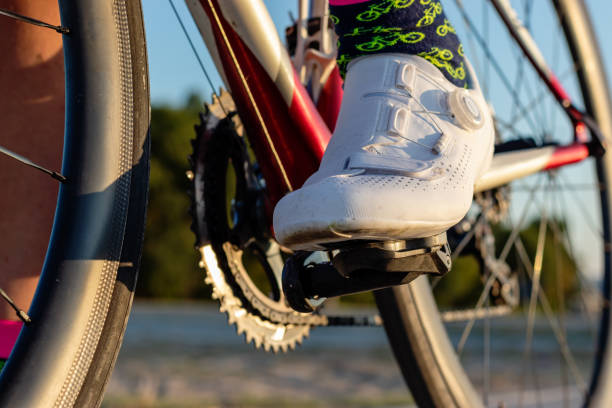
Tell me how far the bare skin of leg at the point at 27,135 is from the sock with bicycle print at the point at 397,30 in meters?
0.37

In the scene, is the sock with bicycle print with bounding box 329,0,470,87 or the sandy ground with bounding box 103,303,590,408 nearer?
the sock with bicycle print with bounding box 329,0,470,87

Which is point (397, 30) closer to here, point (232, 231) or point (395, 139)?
point (395, 139)

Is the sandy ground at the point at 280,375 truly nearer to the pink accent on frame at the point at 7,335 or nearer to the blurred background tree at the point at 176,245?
the pink accent on frame at the point at 7,335

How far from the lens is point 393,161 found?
66cm

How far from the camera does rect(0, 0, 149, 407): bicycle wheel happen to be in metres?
0.57

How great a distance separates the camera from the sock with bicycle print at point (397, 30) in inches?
29.3

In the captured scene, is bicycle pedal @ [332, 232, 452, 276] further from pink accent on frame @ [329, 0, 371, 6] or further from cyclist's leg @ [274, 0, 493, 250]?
pink accent on frame @ [329, 0, 371, 6]

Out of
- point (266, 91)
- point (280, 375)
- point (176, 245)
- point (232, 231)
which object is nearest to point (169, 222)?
point (176, 245)

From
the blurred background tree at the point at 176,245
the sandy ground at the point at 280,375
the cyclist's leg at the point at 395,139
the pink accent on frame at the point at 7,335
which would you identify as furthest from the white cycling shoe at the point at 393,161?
the blurred background tree at the point at 176,245

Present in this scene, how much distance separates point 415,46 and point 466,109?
0.30 ft

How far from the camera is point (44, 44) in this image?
0.87 metres

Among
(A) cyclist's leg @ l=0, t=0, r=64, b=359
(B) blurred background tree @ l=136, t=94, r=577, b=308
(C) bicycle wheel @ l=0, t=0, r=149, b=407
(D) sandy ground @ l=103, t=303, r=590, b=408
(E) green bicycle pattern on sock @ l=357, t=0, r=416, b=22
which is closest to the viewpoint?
(C) bicycle wheel @ l=0, t=0, r=149, b=407

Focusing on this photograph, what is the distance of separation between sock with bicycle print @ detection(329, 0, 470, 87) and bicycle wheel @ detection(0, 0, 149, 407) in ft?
0.78

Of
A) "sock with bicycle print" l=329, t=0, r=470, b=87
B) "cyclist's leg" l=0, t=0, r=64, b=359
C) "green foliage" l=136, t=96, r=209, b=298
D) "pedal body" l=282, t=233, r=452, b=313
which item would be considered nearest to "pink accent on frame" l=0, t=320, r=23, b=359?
"cyclist's leg" l=0, t=0, r=64, b=359
